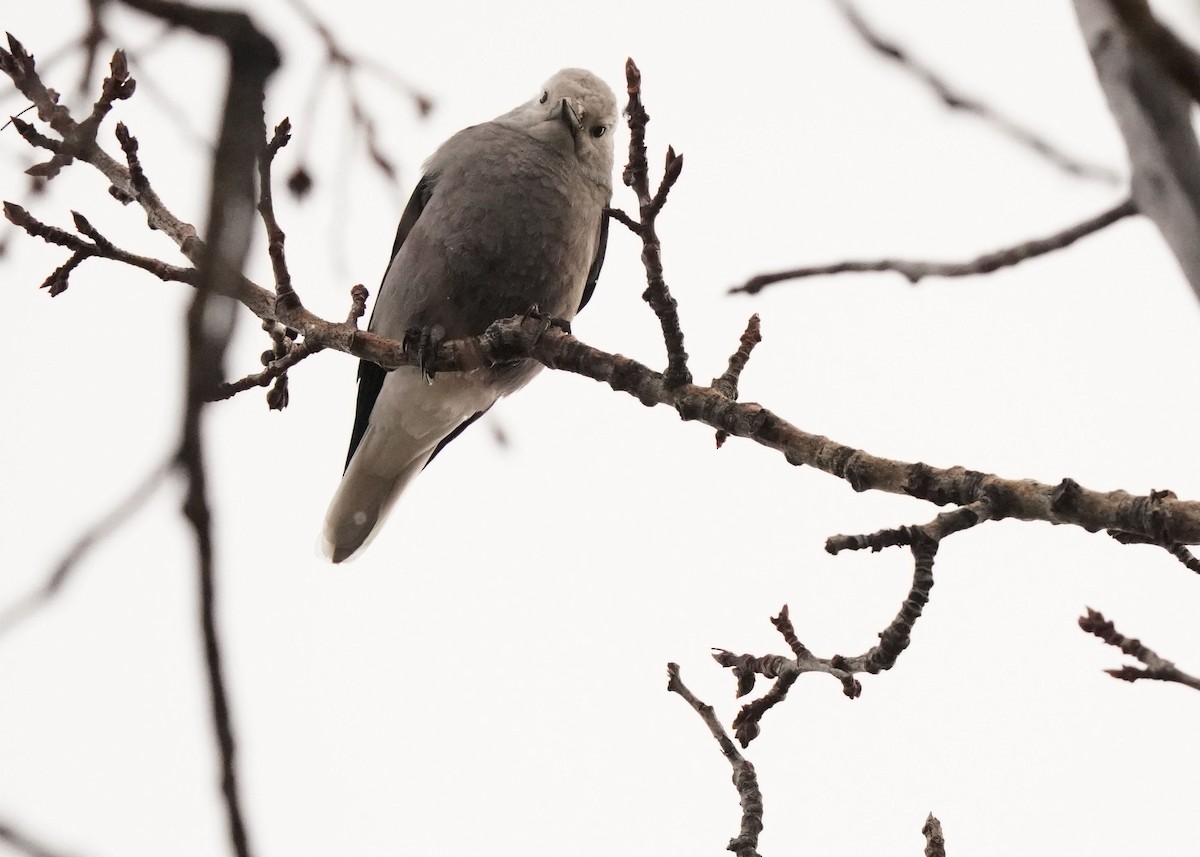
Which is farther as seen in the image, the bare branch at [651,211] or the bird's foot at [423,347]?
the bird's foot at [423,347]

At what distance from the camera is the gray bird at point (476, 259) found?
3.94 metres

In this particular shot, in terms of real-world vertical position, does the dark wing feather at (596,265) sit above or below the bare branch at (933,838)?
above

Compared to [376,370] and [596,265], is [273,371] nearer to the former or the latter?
[376,370]

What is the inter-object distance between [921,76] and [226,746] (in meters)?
1.13

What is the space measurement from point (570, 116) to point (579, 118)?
0.11ft

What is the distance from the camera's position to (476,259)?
391 cm

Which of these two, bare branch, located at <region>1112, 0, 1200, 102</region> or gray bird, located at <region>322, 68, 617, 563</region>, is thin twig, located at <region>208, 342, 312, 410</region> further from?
bare branch, located at <region>1112, 0, 1200, 102</region>

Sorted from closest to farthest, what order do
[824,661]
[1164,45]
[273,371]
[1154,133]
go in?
[1164,45]
[1154,133]
[824,661]
[273,371]

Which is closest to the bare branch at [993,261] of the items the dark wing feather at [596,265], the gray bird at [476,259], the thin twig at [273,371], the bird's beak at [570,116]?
the thin twig at [273,371]

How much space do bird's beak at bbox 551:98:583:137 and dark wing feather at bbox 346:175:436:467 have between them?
0.53m

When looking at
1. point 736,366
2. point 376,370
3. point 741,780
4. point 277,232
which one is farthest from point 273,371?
point 376,370

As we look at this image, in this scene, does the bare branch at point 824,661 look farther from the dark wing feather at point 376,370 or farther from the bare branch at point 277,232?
the dark wing feather at point 376,370

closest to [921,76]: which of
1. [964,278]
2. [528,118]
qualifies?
[964,278]

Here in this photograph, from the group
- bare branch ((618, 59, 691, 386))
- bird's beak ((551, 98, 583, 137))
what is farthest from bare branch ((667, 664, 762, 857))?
bird's beak ((551, 98, 583, 137))
